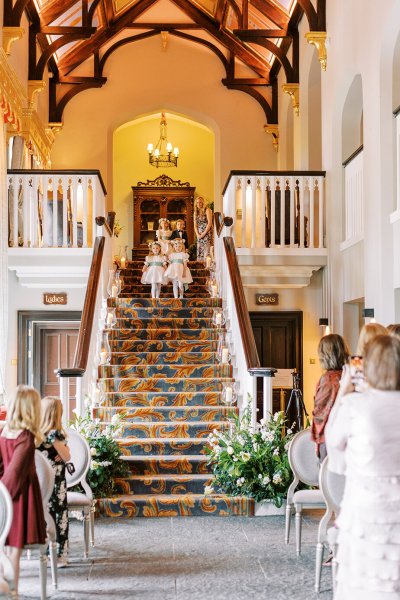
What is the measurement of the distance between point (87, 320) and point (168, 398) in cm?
118

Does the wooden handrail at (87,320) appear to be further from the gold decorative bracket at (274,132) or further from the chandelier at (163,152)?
the chandelier at (163,152)

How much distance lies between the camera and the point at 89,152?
1644cm

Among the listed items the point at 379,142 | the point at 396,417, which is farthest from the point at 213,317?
the point at 396,417

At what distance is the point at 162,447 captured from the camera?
8.24 m

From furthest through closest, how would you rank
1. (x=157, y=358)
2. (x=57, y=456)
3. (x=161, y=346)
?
(x=161, y=346), (x=157, y=358), (x=57, y=456)

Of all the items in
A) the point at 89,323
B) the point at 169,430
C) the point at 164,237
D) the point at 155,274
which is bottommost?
the point at 169,430

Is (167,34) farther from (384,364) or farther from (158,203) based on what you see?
(384,364)

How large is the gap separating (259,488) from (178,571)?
6.52 feet

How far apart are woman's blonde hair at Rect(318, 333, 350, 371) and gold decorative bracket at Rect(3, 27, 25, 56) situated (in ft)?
28.6

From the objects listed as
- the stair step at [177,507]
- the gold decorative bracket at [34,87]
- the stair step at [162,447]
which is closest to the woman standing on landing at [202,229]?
the gold decorative bracket at [34,87]

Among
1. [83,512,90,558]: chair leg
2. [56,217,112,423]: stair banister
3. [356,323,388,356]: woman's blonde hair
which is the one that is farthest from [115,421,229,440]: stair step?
[356,323,388,356]: woman's blonde hair

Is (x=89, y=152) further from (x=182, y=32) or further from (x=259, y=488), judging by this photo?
(x=259, y=488)

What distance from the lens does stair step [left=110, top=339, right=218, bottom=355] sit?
1012cm

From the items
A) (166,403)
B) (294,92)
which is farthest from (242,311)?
(294,92)
